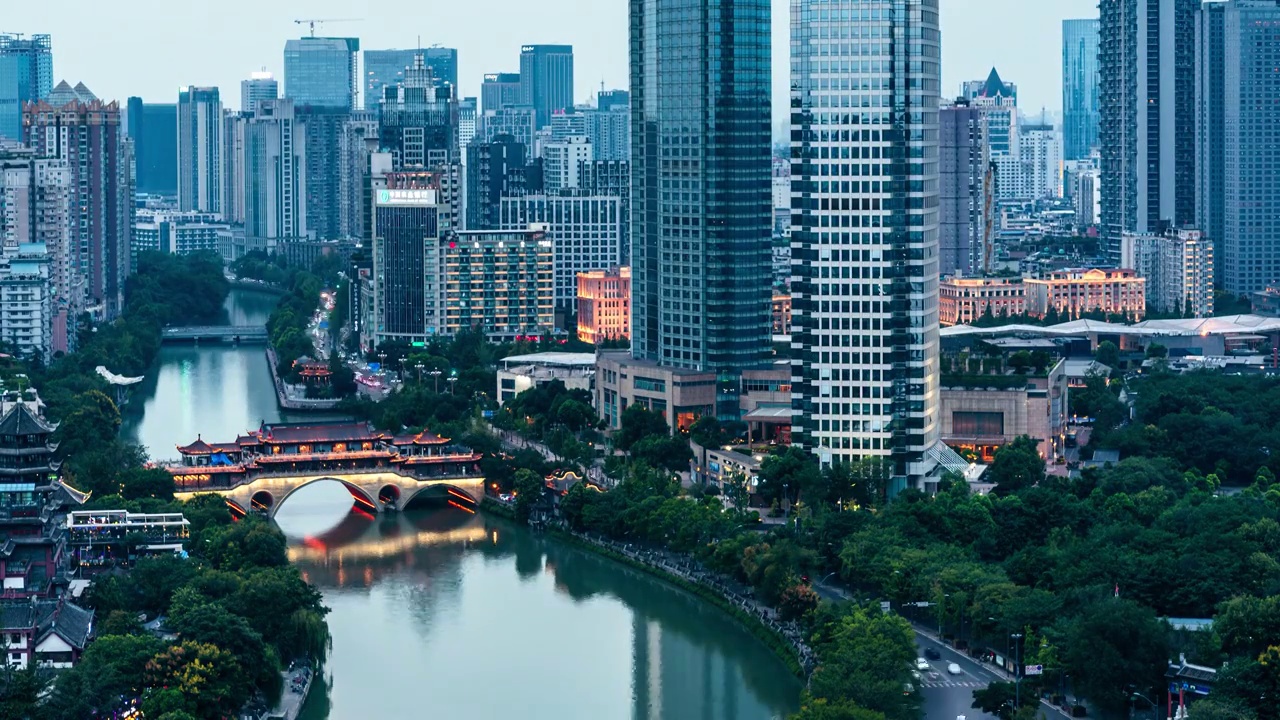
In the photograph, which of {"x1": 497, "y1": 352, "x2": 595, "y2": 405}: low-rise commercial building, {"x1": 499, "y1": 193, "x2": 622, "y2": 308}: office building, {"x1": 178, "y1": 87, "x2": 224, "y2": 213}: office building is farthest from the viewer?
{"x1": 178, "y1": 87, "x2": 224, "y2": 213}: office building

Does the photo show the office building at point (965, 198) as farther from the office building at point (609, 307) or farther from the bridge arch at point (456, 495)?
the bridge arch at point (456, 495)

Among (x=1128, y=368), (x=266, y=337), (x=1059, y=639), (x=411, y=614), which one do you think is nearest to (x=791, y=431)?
(x=411, y=614)

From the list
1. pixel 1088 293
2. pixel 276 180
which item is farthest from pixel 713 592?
pixel 276 180

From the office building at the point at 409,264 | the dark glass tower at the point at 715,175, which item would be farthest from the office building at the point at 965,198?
the dark glass tower at the point at 715,175

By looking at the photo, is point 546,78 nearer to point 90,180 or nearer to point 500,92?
point 500,92

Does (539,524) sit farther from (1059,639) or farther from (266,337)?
(266,337)

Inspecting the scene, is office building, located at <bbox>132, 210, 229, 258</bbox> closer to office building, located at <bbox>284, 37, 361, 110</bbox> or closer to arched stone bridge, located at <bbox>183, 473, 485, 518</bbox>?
office building, located at <bbox>284, 37, 361, 110</bbox>

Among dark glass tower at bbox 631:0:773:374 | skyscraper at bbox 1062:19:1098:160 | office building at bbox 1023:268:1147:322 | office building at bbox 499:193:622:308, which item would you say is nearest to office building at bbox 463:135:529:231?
office building at bbox 499:193:622:308
